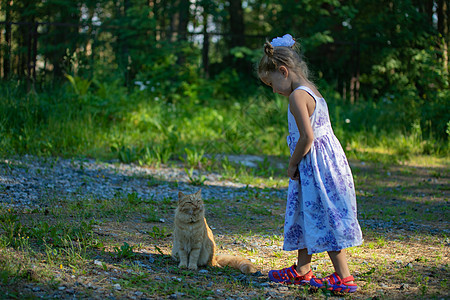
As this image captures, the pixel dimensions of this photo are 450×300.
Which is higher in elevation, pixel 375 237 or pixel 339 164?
pixel 339 164

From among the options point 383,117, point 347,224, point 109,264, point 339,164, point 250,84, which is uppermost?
point 250,84

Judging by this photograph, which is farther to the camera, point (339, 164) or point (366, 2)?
point (366, 2)

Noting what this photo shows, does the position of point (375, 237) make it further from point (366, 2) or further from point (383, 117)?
point (366, 2)

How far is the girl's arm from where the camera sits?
9.80 ft

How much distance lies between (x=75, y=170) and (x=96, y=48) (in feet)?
20.5

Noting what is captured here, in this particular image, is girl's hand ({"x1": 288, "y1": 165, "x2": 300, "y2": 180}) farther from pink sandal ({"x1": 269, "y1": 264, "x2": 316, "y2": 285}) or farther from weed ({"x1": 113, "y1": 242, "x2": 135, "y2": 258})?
weed ({"x1": 113, "y1": 242, "x2": 135, "y2": 258})

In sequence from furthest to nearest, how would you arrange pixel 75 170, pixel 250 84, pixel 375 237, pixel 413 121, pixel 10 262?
pixel 250 84 → pixel 413 121 → pixel 75 170 → pixel 375 237 → pixel 10 262

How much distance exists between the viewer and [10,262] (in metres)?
2.96

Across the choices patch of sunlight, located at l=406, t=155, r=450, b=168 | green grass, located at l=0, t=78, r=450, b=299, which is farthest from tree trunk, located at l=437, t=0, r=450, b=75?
patch of sunlight, located at l=406, t=155, r=450, b=168

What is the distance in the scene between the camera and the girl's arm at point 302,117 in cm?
299

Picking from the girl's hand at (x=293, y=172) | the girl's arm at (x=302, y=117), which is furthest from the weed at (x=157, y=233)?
the girl's arm at (x=302, y=117)

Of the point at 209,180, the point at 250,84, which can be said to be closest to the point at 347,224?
the point at 209,180

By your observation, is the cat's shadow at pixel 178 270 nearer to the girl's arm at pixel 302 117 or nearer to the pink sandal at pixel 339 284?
the pink sandal at pixel 339 284

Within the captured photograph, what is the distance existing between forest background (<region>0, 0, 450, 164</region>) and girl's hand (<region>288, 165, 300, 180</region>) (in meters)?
4.29
